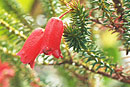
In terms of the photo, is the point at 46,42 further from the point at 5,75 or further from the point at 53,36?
the point at 5,75

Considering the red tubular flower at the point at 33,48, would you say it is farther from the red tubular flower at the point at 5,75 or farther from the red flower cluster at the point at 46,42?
the red tubular flower at the point at 5,75

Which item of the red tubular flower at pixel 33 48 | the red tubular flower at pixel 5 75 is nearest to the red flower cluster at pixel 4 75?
the red tubular flower at pixel 5 75

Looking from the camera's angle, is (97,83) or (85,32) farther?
(97,83)

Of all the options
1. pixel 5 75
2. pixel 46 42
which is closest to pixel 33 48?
pixel 46 42

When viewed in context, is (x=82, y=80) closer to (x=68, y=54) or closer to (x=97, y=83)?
(x=97, y=83)

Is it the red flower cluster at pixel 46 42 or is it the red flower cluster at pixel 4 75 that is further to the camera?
the red flower cluster at pixel 4 75

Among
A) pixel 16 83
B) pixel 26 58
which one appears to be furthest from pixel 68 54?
pixel 16 83

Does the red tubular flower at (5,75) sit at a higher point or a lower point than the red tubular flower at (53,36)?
lower

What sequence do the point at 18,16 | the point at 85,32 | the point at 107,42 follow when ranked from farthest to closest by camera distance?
the point at 107,42
the point at 18,16
the point at 85,32
